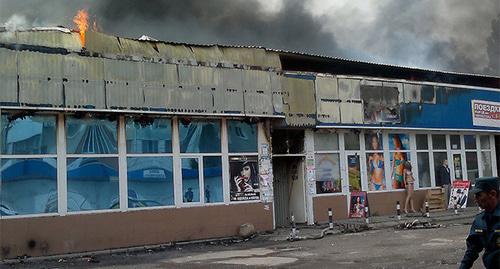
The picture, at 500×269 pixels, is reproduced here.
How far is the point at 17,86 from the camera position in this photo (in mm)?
13914

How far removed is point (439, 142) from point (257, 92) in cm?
1009

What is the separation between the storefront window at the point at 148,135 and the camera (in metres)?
15.9

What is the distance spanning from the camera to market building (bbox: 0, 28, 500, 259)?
14258 millimetres

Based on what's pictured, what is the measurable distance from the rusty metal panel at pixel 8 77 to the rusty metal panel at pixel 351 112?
35.6ft

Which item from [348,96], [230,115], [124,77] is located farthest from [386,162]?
[124,77]

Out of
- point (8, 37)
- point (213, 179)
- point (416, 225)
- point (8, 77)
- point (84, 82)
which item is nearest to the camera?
point (8, 77)

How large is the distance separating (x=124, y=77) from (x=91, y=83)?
3.08 feet

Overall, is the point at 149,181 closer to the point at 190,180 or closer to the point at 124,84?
the point at 190,180

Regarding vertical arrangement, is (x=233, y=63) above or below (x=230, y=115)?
above

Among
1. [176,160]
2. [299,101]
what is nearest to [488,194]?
[176,160]

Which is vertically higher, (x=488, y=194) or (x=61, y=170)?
(x=61, y=170)

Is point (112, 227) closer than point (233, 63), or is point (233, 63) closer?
point (112, 227)

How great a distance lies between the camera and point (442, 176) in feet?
78.7

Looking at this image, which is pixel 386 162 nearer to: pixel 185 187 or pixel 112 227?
pixel 185 187
